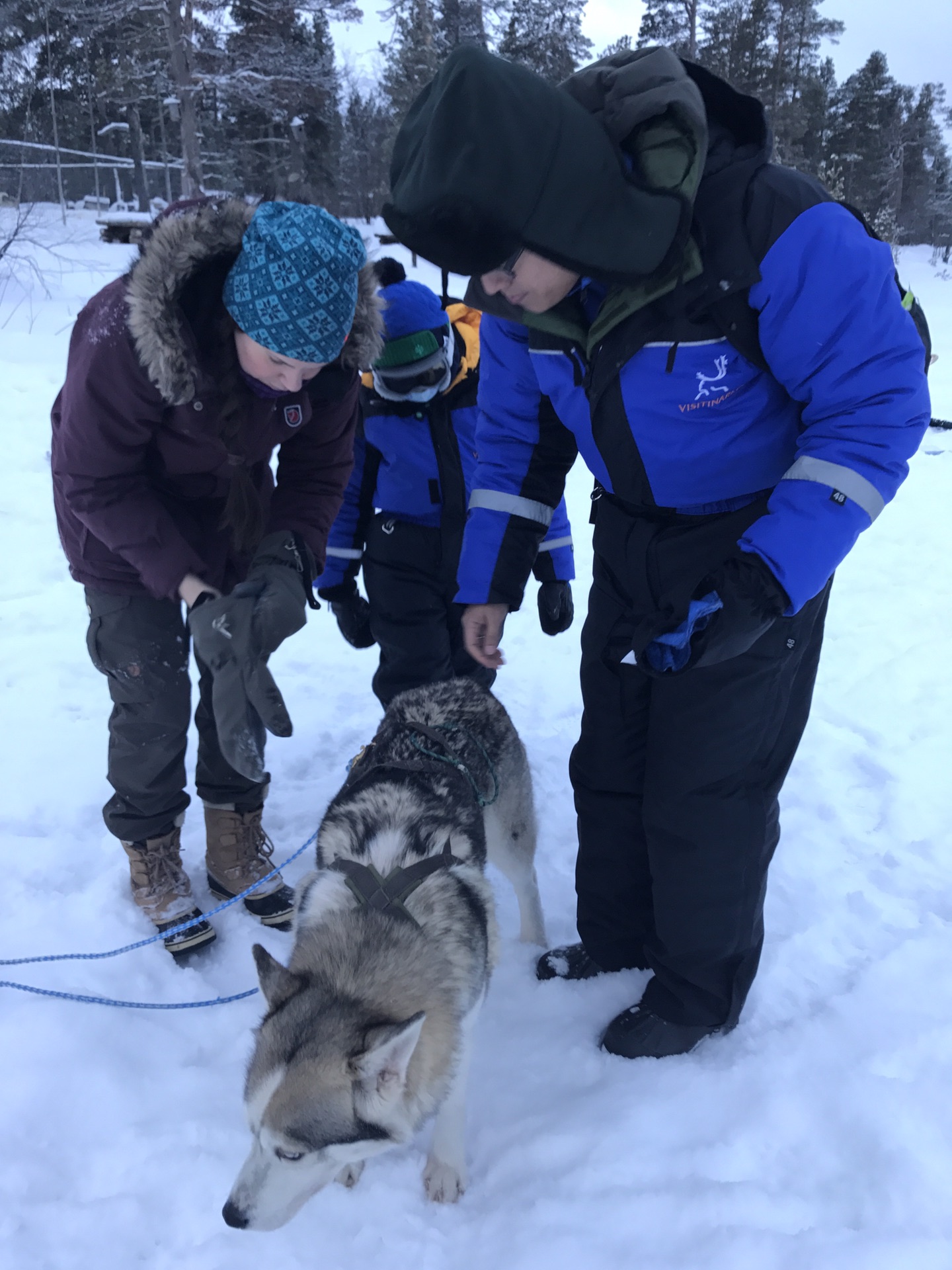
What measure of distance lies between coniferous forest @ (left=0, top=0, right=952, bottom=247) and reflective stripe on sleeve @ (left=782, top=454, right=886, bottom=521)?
13732 millimetres

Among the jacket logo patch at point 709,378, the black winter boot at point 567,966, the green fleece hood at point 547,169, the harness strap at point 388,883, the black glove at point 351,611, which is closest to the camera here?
the green fleece hood at point 547,169

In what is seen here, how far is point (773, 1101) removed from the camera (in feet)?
6.70

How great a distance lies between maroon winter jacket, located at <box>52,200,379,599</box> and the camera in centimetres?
202

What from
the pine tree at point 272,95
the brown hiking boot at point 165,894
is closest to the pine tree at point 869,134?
the pine tree at point 272,95

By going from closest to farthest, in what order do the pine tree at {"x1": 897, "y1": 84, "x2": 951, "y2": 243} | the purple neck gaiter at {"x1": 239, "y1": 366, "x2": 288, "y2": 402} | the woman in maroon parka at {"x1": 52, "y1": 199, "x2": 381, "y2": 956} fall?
the woman in maroon parka at {"x1": 52, "y1": 199, "x2": 381, "y2": 956} < the purple neck gaiter at {"x1": 239, "y1": 366, "x2": 288, "y2": 402} < the pine tree at {"x1": 897, "y1": 84, "x2": 951, "y2": 243}

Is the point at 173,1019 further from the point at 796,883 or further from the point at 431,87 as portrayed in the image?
the point at 431,87

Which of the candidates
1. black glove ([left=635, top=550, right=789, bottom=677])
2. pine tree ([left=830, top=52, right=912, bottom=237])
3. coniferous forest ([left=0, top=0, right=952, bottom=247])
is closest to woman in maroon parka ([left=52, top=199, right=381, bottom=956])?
black glove ([left=635, top=550, right=789, bottom=677])

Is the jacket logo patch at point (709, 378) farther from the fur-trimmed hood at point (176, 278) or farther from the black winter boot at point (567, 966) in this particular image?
the black winter boot at point (567, 966)

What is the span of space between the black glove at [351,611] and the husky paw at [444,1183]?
210 centimetres

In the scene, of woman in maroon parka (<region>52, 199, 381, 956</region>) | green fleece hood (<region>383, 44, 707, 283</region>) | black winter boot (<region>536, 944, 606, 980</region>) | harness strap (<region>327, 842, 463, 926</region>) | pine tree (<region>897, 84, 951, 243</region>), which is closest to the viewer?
green fleece hood (<region>383, 44, 707, 283</region>)

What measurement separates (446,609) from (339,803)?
47.8 inches

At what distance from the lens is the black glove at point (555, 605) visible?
119 inches

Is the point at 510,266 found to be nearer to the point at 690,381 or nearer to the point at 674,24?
the point at 690,381

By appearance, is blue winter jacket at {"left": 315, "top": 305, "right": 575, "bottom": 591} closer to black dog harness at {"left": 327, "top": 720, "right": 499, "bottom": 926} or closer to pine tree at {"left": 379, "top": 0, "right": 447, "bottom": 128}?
black dog harness at {"left": 327, "top": 720, "right": 499, "bottom": 926}
